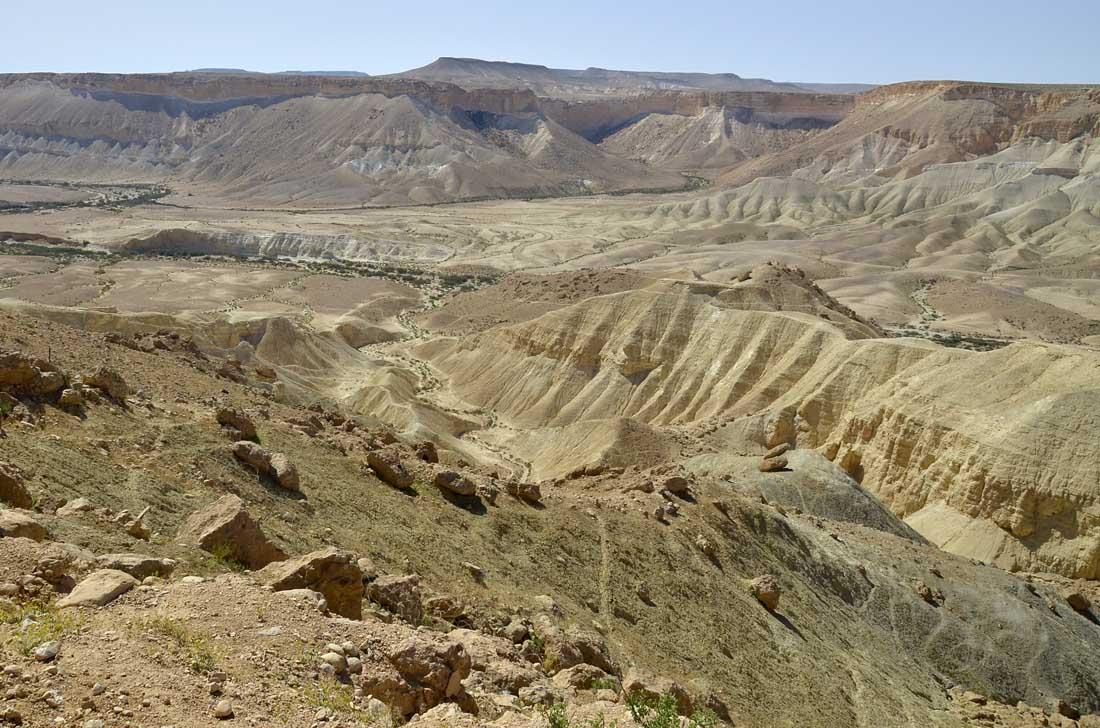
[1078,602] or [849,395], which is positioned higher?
[849,395]

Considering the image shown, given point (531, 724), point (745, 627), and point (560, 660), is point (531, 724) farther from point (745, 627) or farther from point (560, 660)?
point (745, 627)

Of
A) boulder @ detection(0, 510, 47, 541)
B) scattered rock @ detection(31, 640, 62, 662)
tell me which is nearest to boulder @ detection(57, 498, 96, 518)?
boulder @ detection(0, 510, 47, 541)

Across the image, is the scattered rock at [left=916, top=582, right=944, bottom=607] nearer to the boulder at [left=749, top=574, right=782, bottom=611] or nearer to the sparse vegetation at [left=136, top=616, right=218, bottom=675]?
the boulder at [left=749, top=574, right=782, bottom=611]

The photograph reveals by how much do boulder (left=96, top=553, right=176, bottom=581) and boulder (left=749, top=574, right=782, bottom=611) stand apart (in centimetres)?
1270

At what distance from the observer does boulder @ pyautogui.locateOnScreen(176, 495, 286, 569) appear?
11.2 metres

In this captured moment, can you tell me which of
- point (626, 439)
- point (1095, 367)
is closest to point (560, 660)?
point (626, 439)

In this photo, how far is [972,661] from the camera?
21.0 metres

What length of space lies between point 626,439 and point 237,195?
136m

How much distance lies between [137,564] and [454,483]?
334 inches

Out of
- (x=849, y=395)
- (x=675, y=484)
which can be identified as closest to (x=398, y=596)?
(x=675, y=484)

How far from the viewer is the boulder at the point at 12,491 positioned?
1100 cm

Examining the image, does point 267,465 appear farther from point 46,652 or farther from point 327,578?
point 46,652

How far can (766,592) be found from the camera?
62.4 ft

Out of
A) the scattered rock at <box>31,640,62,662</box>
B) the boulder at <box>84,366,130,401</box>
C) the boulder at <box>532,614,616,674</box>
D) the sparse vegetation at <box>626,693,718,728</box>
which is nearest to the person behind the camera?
the scattered rock at <box>31,640,62,662</box>
